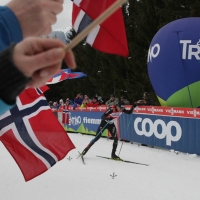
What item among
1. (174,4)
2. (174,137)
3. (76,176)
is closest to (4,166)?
(76,176)

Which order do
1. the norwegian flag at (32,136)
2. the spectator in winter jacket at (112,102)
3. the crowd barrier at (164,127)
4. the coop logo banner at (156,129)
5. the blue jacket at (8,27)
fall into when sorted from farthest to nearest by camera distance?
the spectator in winter jacket at (112,102) < the coop logo banner at (156,129) < the crowd barrier at (164,127) < the norwegian flag at (32,136) < the blue jacket at (8,27)

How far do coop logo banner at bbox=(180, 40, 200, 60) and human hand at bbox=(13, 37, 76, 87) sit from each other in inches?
407

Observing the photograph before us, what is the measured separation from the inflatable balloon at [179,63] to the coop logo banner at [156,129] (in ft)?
3.59

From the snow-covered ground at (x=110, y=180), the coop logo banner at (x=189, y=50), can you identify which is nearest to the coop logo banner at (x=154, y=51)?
the coop logo banner at (x=189, y=50)

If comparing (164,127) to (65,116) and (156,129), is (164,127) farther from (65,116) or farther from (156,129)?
(65,116)

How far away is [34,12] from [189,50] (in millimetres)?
10062

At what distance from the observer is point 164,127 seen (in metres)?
10.3

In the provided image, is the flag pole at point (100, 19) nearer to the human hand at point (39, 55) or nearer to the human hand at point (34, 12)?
the human hand at point (39, 55)

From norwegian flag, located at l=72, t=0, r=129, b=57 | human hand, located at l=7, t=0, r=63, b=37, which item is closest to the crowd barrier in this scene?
norwegian flag, located at l=72, t=0, r=129, b=57

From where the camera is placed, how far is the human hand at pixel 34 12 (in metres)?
1.45

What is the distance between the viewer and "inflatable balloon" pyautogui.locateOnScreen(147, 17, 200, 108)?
1091cm

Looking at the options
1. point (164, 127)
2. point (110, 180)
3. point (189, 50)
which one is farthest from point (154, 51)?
point (110, 180)

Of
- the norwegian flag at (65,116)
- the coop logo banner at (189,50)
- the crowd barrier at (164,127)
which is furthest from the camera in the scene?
the norwegian flag at (65,116)

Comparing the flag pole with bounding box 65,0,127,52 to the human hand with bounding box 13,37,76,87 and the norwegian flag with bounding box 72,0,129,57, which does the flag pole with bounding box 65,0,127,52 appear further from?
the norwegian flag with bounding box 72,0,129,57
